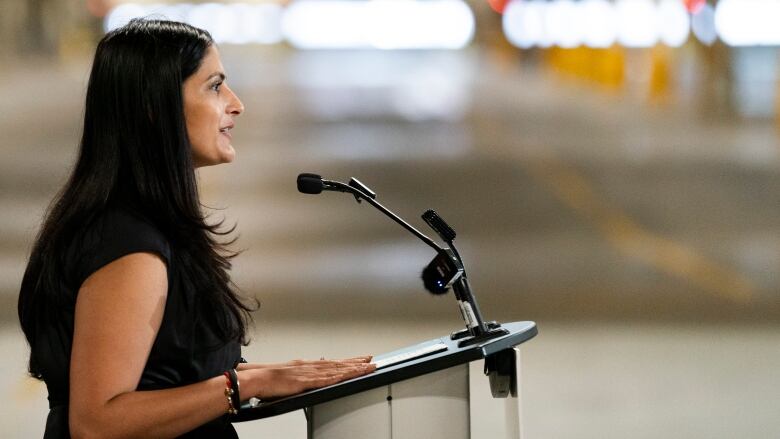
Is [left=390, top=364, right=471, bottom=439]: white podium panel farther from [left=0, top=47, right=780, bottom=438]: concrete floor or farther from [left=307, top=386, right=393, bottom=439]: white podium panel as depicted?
[left=0, top=47, right=780, bottom=438]: concrete floor

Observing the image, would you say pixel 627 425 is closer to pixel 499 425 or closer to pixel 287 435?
pixel 499 425

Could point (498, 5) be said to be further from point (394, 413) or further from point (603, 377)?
point (394, 413)

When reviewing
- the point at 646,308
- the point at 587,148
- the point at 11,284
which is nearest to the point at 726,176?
the point at 587,148

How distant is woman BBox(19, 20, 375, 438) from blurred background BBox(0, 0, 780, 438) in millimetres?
435

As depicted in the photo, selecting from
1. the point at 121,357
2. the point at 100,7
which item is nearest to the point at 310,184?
the point at 121,357

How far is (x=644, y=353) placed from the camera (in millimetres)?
6230

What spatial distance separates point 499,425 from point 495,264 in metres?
3.70

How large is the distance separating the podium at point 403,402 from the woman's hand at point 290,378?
2cm

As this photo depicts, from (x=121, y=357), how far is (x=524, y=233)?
295 inches

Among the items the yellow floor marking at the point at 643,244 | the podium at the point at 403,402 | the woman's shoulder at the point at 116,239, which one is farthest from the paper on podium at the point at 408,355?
the yellow floor marking at the point at 643,244

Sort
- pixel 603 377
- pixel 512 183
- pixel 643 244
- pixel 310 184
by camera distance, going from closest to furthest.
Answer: pixel 310 184, pixel 603 377, pixel 643 244, pixel 512 183

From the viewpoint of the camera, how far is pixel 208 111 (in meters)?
2.34

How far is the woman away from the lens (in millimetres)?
2086

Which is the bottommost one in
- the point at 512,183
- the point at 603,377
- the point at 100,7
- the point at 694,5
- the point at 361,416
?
the point at 603,377
